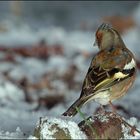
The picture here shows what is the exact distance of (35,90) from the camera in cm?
808

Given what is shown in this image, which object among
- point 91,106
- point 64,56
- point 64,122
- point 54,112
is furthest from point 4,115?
point 64,56

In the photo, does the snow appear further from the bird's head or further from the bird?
the bird's head

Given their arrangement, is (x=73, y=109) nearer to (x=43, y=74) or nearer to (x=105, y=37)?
(x=105, y=37)

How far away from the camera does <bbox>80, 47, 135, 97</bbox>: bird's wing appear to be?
203 inches

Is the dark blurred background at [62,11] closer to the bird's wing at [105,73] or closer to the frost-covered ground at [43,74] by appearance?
the frost-covered ground at [43,74]

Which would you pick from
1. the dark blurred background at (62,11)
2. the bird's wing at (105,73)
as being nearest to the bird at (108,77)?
the bird's wing at (105,73)

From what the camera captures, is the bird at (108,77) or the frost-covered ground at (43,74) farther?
the frost-covered ground at (43,74)

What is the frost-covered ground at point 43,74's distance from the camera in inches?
242

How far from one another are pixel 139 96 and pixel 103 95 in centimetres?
243

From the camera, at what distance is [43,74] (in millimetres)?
8672

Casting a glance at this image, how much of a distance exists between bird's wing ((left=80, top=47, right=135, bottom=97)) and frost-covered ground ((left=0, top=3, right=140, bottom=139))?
0.38m

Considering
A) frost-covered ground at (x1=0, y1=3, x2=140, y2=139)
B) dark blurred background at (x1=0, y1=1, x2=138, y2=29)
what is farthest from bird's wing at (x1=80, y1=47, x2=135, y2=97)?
dark blurred background at (x1=0, y1=1, x2=138, y2=29)

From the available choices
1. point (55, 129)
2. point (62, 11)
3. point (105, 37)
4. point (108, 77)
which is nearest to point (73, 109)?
point (108, 77)

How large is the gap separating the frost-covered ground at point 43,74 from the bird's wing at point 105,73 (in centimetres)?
38
